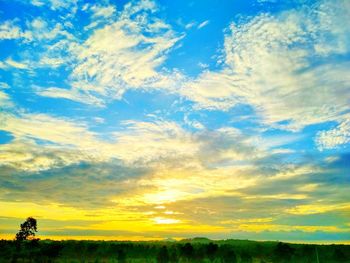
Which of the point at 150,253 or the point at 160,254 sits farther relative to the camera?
the point at 150,253

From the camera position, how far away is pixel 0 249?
63.9 meters

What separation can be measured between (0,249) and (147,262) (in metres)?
26.6

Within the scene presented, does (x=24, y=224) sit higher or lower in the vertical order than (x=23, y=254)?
higher

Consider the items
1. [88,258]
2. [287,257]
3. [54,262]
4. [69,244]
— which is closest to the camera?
[54,262]

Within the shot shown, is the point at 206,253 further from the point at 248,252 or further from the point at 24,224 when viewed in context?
the point at 24,224

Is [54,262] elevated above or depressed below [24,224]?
below

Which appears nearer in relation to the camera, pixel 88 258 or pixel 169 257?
pixel 169 257

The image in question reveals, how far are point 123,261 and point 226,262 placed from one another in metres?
14.5

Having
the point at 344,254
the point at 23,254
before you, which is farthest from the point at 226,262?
the point at 23,254

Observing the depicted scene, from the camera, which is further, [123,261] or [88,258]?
[88,258]

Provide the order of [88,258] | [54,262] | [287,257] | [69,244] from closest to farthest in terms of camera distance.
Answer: [54,262] < [287,257] < [88,258] < [69,244]

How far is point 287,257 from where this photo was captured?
58094 millimetres

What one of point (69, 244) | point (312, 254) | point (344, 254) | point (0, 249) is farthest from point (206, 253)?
point (0, 249)

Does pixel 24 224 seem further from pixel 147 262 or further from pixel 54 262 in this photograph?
Answer: pixel 147 262
